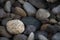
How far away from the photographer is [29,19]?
108 centimetres

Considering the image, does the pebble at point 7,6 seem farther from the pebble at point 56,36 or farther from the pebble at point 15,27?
the pebble at point 56,36

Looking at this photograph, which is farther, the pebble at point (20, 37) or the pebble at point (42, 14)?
the pebble at point (42, 14)

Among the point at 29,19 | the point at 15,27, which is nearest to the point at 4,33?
the point at 15,27

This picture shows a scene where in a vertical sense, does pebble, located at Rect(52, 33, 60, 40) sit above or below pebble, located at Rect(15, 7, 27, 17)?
below

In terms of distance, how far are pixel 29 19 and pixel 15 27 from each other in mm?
130

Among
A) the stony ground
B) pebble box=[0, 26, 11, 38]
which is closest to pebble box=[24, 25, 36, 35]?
the stony ground

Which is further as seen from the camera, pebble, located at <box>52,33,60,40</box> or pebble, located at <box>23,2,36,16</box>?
pebble, located at <box>23,2,36,16</box>

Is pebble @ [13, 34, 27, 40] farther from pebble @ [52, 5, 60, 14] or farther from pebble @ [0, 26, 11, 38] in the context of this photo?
pebble @ [52, 5, 60, 14]

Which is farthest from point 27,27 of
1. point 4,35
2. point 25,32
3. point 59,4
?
point 59,4

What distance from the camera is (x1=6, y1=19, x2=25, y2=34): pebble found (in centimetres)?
99

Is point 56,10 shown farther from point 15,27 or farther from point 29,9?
point 15,27

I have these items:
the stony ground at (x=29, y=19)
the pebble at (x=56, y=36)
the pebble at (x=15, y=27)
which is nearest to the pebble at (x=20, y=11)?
the stony ground at (x=29, y=19)

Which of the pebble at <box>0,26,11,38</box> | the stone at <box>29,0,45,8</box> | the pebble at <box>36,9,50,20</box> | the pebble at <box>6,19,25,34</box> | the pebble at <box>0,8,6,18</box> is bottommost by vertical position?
the pebble at <box>0,26,11,38</box>

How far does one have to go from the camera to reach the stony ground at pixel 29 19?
39.2 inches
